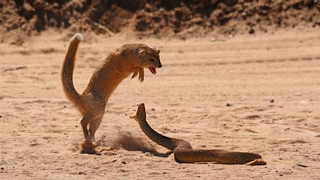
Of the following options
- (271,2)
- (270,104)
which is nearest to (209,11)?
(271,2)

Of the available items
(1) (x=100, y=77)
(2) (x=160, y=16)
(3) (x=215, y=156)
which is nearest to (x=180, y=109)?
(1) (x=100, y=77)

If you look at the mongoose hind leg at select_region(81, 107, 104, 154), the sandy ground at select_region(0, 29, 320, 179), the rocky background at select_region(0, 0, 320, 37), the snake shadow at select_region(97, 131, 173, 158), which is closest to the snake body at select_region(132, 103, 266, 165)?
the sandy ground at select_region(0, 29, 320, 179)

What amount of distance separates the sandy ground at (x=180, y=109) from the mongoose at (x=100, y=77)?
13.1 inches

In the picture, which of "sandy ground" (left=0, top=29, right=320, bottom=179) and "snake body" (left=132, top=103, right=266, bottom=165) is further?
"snake body" (left=132, top=103, right=266, bottom=165)

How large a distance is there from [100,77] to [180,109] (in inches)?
101

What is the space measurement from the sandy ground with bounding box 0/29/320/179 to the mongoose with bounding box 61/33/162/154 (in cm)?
33

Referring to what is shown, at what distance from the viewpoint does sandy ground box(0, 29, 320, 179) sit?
273 inches

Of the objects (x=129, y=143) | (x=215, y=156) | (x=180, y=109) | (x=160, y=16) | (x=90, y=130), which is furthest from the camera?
(x=160, y=16)

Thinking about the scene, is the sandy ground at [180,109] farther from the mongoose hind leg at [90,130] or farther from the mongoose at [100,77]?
the mongoose at [100,77]

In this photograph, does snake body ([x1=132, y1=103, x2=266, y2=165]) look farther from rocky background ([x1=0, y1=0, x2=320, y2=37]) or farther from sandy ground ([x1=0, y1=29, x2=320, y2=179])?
rocky background ([x1=0, y1=0, x2=320, y2=37])

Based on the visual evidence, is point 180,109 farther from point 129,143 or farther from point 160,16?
point 160,16

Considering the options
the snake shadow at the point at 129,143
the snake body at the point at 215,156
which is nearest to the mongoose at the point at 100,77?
the snake shadow at the point at 129,143

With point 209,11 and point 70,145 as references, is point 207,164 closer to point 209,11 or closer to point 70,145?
point 70,145

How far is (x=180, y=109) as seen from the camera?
10047 millimetres
